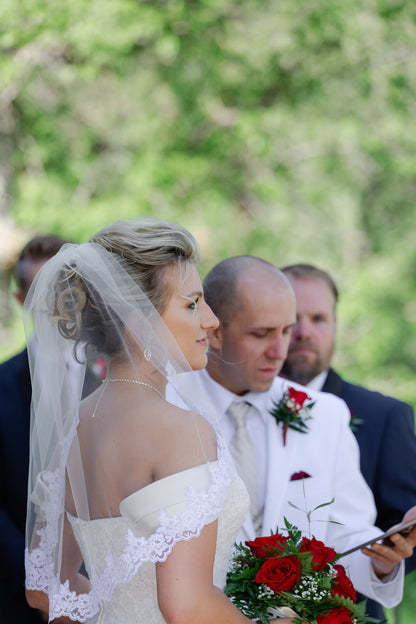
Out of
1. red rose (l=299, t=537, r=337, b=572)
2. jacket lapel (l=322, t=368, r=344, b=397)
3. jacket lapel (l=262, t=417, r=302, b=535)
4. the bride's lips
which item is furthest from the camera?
jacket lapel (l=322, t=368, r=344, b=397)

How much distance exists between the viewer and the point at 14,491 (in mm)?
3746

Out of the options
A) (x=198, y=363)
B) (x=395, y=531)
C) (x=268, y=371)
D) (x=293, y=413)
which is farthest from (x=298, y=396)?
(x=198, y=363)

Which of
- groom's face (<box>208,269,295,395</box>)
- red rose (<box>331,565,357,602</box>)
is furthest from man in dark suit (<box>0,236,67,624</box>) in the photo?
red rose (<box>331,565,357,602</box>)

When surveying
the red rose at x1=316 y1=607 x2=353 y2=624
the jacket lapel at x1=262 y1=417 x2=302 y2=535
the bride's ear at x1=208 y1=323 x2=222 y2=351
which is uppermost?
the bride's ear at x1=208 y1=323 x2=222 y2=351

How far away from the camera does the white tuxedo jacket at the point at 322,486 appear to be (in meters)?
3.07

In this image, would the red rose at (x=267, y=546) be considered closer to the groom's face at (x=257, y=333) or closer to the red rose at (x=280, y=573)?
the red rose at (x=280, y=573)

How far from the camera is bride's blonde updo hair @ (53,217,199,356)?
7.67ft

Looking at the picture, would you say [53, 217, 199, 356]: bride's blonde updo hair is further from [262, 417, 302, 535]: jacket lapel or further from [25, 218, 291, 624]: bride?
[262, 417, 302, 535]: jacket lapel

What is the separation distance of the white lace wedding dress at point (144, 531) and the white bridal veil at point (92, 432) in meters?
0.01

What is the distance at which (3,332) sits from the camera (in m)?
9.91

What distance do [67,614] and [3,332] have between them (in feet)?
26.0

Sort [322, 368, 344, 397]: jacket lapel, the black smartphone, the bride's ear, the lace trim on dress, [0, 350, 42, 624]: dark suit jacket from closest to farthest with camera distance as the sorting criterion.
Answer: the lace trim on dress
the black smartphone
the bride's ear
[0, 350, 42, 624]: dark suit jacket
[322, 368, 344, 397]: jacket lapel

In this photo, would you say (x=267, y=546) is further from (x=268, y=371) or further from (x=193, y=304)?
(x=268, y=371)

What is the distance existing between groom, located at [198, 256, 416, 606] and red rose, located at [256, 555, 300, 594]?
28.2 inches
